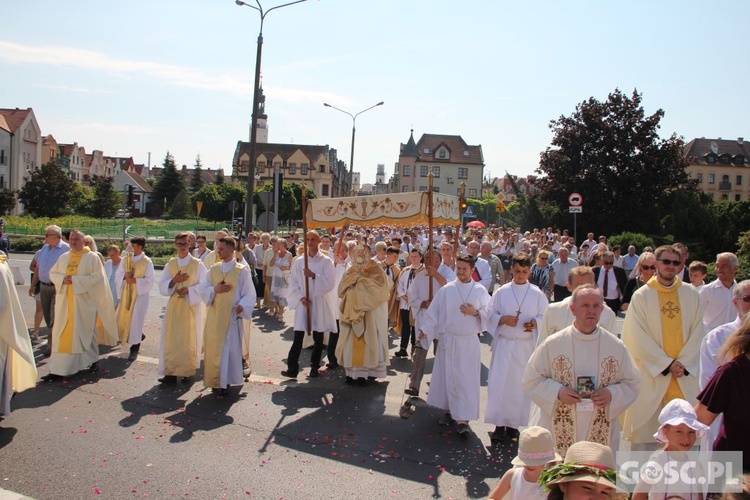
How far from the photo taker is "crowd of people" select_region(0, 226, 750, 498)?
139 inches

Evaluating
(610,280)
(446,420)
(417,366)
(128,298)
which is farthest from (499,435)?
(128,298)

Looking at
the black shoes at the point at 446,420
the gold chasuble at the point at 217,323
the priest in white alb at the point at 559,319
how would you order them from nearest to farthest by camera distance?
the priest in white alb at the point at 559,319 < the black shoes at the point at 446,420 < the gold chasuble at the point at 217,323

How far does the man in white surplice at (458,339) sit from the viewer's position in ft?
22.1

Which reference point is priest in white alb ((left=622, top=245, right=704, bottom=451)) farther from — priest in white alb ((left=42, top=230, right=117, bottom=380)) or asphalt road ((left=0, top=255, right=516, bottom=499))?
priest in white alb ((left=42, top=230, right=117, bottom=380))

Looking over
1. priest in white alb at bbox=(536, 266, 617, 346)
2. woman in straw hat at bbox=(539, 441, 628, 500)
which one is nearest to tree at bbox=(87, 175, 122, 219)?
priest in white alb at bbox=(536, 266, 617, 346)

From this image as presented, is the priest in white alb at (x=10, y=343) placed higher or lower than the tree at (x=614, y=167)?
lower

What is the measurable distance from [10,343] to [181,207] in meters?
76.0

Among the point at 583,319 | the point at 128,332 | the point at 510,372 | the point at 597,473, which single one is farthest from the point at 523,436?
the point at 128,332

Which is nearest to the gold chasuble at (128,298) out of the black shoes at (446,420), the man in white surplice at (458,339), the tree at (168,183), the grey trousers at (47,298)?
the grey trousers at (47,298)

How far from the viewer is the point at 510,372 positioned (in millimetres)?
6512

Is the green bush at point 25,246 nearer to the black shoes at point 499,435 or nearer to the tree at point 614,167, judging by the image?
the tree at point 614,167

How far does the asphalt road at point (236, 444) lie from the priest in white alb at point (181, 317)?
308 mm

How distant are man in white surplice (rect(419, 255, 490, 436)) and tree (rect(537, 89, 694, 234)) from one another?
99.6 ft

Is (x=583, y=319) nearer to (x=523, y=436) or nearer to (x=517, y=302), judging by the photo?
(x=523, y=436)
